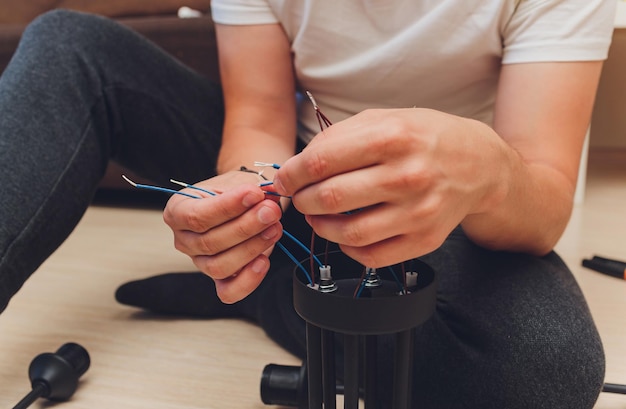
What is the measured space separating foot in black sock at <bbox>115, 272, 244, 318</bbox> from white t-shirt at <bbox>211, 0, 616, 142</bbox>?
1.12 ft

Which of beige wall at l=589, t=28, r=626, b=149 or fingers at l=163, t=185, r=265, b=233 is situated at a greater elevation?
fingers at l=163, t=185, r=265, b=233

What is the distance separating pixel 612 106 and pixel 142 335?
171cm

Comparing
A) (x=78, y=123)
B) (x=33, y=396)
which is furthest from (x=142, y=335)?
A: (x=78, y=123)

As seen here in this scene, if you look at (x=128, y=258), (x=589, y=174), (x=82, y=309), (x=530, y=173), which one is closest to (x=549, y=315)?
(x=530, y=173)

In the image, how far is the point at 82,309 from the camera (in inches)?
39.5

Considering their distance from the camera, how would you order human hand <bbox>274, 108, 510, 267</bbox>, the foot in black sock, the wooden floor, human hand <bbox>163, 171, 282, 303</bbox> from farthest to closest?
the foot in black sock
the wooden floor
human hand <bbox>163, 171, 282, 303</bbox>
human hand <bbox>274, 108, 510, 267</bbox>

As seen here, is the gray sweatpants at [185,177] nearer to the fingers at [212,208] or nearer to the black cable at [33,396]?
the black cable at [33,396]

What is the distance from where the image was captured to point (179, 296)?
93cm

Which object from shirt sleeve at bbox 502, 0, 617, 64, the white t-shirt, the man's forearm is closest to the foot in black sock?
the white t-shirt

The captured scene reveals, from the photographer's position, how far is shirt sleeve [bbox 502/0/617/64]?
27.3 inches

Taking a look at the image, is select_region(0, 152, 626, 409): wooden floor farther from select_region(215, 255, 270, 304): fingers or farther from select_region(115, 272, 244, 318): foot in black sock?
select_region(215, 255, 270, 304): fingers

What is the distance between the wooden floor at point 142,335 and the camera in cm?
76

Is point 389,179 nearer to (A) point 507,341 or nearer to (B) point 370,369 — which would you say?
(B) point 370,369

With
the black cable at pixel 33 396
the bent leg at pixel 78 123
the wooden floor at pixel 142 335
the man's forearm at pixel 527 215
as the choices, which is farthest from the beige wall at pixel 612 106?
the black cable at pixel 33 396
